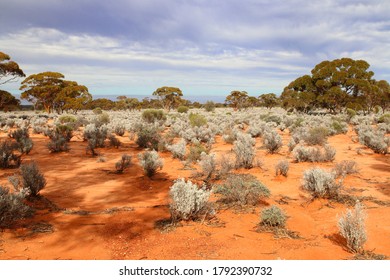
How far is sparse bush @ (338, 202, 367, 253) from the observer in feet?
13.8

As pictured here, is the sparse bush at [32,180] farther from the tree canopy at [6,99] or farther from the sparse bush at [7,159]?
the tree canopy at [6,99]

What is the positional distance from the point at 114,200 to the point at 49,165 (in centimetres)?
525

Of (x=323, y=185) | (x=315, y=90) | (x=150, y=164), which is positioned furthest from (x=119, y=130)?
(x=315, y=90)

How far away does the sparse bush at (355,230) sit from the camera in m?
4.19

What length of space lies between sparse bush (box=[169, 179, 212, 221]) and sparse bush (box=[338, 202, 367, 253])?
7.94 feet

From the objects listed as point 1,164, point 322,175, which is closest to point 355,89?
point 322,175

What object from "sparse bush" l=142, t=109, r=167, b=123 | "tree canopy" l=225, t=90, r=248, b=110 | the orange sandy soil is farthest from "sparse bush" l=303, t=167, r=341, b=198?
"tree canopy" l=225, t=90, r=248, b=110

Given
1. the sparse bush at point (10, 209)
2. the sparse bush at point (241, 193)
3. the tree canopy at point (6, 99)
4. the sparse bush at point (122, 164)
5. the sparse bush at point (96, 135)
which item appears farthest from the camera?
the tree canopy at point (6, 99)

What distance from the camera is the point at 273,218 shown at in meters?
5.20

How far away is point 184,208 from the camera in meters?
5.26

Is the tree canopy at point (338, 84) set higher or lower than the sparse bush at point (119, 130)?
higher

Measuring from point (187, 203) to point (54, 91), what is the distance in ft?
123

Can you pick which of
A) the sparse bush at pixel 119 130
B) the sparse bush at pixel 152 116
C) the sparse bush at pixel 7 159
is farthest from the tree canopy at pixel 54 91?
the sparse bush at pixel 7 159

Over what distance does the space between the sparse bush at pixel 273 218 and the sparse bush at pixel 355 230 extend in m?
1.06
